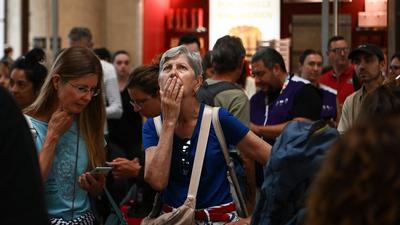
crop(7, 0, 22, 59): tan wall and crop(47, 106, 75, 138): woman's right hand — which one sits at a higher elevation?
crop(7, 0, 22, 59): tan wall

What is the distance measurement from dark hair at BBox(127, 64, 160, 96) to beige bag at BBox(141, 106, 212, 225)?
626 millimetres

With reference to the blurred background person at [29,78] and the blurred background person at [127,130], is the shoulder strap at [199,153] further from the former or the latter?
the blurred background person at [127,130]

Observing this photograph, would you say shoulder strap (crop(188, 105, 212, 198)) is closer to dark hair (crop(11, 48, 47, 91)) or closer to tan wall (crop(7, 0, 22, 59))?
dark hair (crop(11, 48, 47, 91))

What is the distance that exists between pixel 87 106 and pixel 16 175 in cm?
205

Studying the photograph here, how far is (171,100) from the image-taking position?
13.5 feet

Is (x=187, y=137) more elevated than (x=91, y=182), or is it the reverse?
(x=187, y=137)

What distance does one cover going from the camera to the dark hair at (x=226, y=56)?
19.6 feet

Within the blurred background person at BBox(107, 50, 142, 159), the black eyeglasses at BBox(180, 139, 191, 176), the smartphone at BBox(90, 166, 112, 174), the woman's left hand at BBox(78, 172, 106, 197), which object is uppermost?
the black eyeglasses at BBox(180, 139, 191, 176)

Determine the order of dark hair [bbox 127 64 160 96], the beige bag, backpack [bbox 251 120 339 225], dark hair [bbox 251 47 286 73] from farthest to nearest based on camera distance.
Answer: dark hair [bbox 251 47 286 73]
dark hair [bbox 127 64 160 96]
the beige bag
backpack [bbox 251 120 339 225]

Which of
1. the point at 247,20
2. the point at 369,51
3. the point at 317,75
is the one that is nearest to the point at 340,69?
the point at 317,75

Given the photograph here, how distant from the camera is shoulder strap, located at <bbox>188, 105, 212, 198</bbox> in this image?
161 inches

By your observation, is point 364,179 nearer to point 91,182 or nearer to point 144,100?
point 91,182

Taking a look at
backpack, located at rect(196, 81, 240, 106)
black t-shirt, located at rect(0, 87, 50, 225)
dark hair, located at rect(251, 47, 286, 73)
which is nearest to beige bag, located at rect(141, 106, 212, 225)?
backpack, located at rect(196, 81, 240, 106)

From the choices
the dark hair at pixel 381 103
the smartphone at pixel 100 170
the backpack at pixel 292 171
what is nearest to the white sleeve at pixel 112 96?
the smartphone at pixel 100 170
